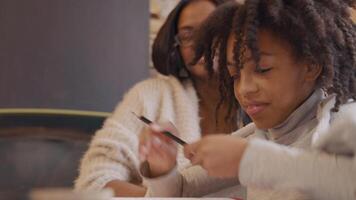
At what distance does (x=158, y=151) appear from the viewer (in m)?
0.90

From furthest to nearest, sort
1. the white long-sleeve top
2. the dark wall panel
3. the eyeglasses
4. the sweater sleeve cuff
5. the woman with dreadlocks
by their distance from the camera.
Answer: the dark wall panel, the eyeglasses, the sweater sleeve cuff, the woman with dreadlocks, the white long-sleeve top

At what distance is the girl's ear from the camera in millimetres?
832

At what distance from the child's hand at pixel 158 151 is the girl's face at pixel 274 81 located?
0.43 feet

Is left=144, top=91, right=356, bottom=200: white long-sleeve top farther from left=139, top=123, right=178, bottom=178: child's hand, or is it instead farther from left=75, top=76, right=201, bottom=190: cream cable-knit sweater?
left=75, top=76, right=201, bottom=190: cream cable-knit sweater

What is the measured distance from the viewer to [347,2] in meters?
0.89

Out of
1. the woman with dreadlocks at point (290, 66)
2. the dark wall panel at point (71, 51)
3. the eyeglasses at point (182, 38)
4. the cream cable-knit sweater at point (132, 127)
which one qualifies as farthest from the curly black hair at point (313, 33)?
the dark wall panel at point (71, 51)

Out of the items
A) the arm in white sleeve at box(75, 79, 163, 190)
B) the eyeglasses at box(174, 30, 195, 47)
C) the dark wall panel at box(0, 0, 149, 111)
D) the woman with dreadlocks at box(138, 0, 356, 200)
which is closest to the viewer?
the woman with dreadlocks at box(138, 0, 356, 200)

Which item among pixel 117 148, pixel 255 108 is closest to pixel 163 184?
pixel 255 108

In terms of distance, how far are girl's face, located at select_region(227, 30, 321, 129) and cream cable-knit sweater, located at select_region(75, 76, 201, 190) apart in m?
0.51

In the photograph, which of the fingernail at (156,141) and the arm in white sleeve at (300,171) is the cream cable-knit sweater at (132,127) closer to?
the fingernail at (156,141)

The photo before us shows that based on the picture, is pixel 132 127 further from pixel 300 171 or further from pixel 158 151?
pixel 300 171

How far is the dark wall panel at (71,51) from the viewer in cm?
178

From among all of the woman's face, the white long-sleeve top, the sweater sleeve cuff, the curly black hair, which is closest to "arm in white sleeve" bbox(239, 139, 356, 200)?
the white long-sleeve top

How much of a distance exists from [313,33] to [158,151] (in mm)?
282
